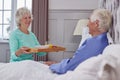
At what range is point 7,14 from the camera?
5078 millimetres

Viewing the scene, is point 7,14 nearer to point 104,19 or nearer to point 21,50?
point 21,50

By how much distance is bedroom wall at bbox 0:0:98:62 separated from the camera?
181 inches

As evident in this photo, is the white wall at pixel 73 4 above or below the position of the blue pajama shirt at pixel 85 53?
above

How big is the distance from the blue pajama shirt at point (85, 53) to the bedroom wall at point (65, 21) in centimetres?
231

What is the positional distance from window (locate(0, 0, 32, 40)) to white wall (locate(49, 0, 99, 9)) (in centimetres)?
64

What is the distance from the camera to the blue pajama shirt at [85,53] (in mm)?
2145

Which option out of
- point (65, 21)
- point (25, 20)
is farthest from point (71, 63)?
point (65, 21)

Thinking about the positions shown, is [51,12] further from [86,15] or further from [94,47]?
[94,47]

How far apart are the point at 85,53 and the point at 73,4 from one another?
254 centimetres

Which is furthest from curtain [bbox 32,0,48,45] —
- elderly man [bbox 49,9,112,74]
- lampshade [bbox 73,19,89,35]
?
elderly man [bbox 49,9,112,74]

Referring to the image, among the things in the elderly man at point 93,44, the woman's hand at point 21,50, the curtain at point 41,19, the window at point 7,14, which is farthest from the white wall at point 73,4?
the elderly man at point 93,44

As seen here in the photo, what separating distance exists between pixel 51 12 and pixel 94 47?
251 cm

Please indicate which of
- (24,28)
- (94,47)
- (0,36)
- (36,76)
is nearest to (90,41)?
(94,47)

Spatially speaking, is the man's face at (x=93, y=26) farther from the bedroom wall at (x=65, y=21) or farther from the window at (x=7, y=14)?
the window at (x=7, y=14)
